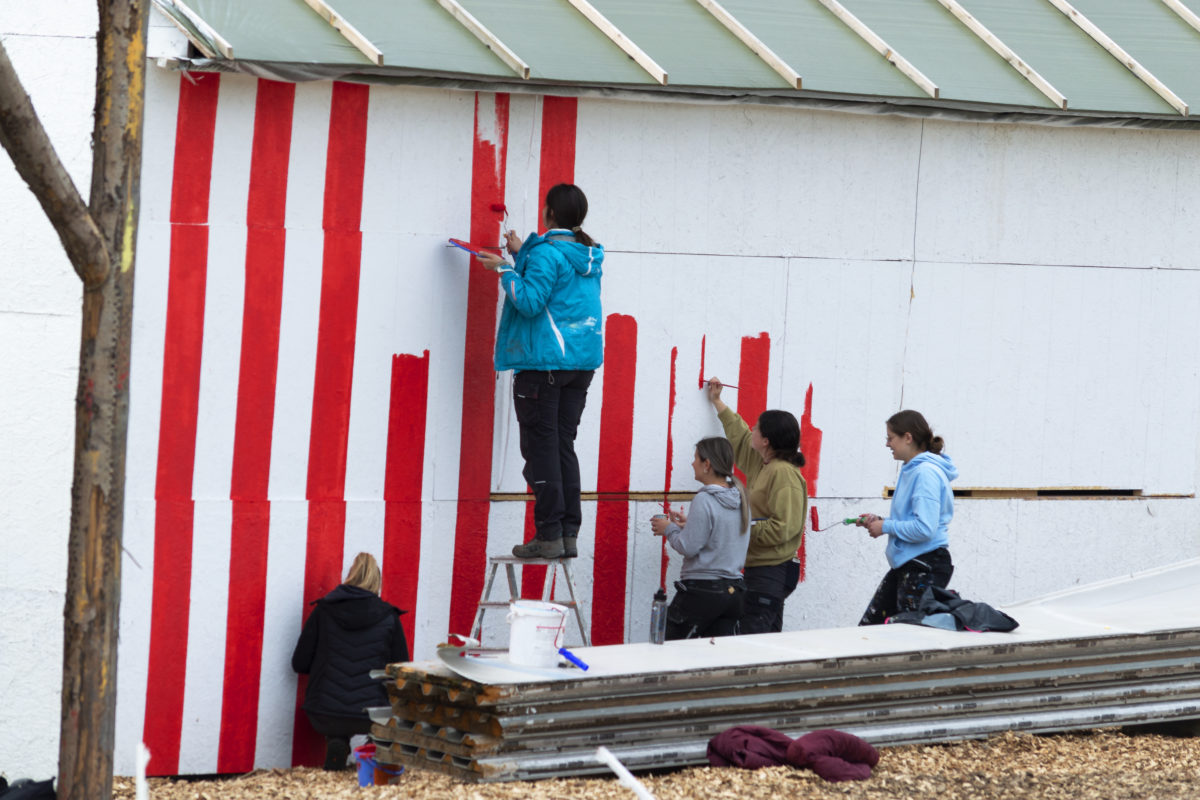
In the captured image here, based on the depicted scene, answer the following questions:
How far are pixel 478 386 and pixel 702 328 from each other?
1336 mm

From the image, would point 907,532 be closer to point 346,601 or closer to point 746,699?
point 746,699

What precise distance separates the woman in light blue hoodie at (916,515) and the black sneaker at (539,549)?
1.75 m

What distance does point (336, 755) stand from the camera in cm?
723

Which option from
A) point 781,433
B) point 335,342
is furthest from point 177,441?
point 781,433

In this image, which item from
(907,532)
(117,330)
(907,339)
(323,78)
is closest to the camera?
(117,330)

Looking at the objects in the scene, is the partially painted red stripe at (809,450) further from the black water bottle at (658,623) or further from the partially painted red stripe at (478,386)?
the partially painted red stripe at (478,386)

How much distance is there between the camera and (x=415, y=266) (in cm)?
743

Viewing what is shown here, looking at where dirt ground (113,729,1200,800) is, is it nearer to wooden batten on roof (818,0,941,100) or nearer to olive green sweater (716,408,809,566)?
olive green sweater (716,408,809,566)

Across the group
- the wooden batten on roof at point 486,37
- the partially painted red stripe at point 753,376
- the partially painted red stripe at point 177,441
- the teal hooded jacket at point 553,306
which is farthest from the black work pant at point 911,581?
the partially painted red stripe at point 177,441

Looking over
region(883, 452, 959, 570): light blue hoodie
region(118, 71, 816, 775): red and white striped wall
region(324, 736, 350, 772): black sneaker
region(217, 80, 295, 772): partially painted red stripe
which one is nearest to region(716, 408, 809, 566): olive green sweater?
region(883, 452, 959, 570): light blue hoodie

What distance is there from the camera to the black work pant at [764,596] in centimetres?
782

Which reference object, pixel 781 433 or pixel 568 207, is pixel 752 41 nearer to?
pixel 568 207

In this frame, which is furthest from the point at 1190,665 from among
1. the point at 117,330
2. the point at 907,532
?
the point at 117,330

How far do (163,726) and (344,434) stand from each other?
1.72 m
